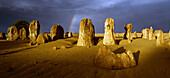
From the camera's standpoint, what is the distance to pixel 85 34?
11.5 meters

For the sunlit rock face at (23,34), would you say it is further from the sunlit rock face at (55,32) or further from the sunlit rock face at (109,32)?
the sunlit rock face at (109,32)

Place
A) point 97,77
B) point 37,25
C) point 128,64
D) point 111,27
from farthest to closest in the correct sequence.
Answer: point 37,25 < point 111,27 < point 128,64 < point 97,77

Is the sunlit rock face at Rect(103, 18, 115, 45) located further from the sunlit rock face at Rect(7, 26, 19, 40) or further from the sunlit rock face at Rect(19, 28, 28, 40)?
the sunlit rock face at Rect(7, 26, 19, 40)

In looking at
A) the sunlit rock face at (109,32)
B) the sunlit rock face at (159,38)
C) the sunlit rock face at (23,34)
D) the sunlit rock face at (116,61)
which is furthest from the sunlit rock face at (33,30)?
the sunlit rock face at (159,38)

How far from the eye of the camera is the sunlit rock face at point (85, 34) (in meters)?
11.4

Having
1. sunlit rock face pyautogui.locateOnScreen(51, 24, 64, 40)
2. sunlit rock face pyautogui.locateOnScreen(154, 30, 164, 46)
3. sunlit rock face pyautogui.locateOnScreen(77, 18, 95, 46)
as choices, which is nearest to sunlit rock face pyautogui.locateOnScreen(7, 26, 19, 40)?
sunlit rock face pyautogui.locateOnScreen(51, 24, 64, 40)

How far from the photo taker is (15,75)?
121 inches

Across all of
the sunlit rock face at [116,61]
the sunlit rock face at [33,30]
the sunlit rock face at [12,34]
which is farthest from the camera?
the sunlit rock face at [12,34]

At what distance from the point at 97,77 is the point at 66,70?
1.24m

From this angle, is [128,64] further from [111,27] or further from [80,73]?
[111,27]

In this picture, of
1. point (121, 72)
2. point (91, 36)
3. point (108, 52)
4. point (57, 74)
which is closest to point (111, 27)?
point (91, 36)

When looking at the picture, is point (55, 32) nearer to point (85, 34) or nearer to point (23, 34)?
point (85, 34)

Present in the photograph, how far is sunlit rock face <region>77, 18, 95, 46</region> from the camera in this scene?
1135 cm

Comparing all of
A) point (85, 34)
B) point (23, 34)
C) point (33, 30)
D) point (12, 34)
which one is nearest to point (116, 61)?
point (85, 34)
